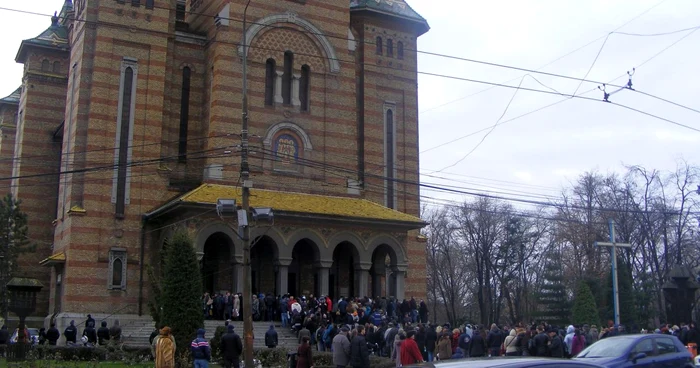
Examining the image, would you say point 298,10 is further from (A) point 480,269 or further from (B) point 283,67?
(A) point 480,269

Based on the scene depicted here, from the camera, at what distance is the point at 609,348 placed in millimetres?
16656

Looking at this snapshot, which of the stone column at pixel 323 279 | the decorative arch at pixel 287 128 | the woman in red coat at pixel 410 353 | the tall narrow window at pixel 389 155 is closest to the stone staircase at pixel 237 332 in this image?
the stone column at pixel 323 279

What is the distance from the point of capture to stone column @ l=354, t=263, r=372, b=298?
3622 centimetres

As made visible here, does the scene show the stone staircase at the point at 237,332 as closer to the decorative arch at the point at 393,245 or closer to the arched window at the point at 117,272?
the arched window at the point at 117,272

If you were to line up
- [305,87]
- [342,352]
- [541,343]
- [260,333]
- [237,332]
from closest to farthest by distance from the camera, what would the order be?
[342,352]
[541,343]
[237,332]
[260,333]
[305,87]

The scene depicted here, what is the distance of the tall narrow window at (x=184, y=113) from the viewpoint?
38125 mm

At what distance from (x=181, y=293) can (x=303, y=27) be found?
19.2m

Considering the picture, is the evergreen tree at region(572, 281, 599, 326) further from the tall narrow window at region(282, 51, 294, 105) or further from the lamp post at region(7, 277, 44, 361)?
the lamp post at region(7, 277, 44, 361)

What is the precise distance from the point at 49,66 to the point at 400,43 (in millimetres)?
19494

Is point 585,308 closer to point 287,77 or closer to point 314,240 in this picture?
point 314,240

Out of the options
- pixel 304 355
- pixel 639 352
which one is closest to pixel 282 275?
pixel 304 355

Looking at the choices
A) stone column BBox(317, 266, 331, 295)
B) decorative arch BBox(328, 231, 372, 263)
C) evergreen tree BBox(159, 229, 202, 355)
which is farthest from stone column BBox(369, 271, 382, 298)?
evergreen tree BBox(159, 229, 202, 355)

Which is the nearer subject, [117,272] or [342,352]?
[342,352]

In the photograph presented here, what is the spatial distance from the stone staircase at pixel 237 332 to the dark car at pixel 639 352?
15421mm
